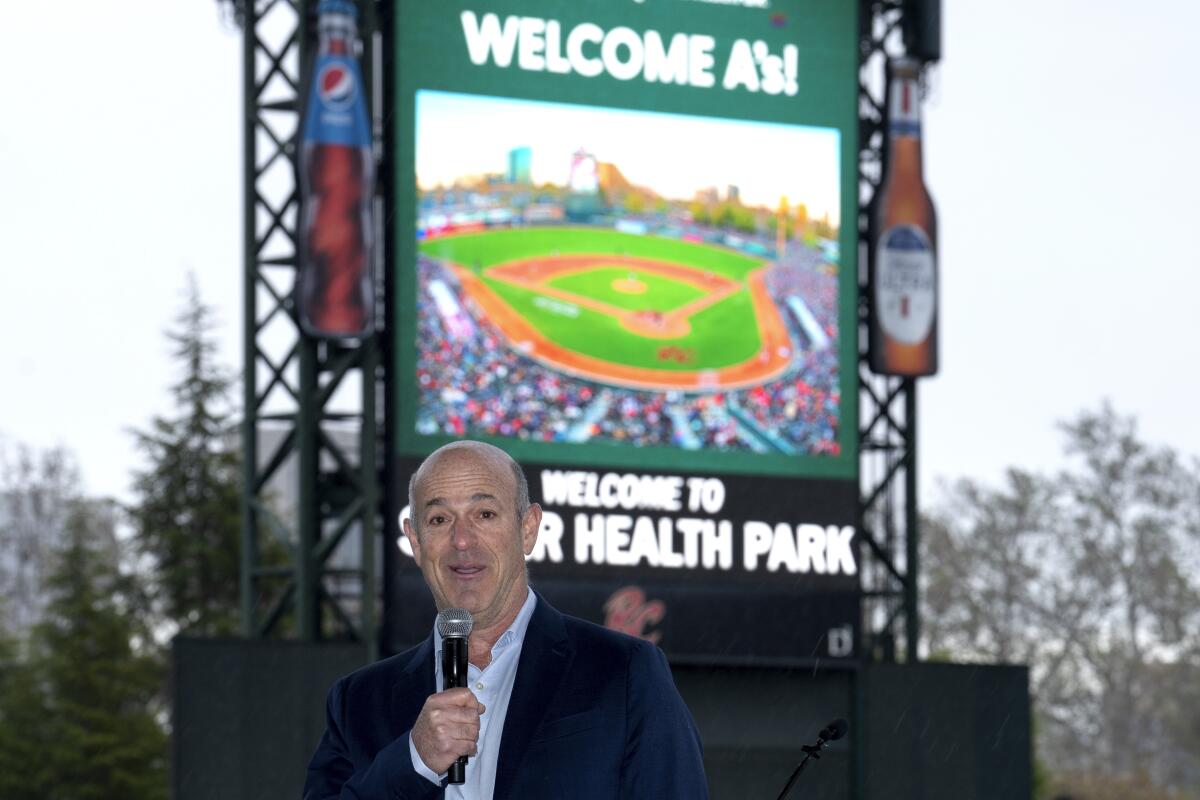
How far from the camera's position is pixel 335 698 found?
3.86 m

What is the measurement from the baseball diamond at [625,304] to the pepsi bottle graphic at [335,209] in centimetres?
50

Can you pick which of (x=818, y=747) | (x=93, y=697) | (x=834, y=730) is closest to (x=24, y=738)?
(x=93, y=697)

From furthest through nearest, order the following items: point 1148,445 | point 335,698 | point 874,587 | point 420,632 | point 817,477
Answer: point 1148,445
point 874,587
point 817,477
point 420,632
point 335,698

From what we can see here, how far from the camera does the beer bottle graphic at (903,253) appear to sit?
56.0 feet

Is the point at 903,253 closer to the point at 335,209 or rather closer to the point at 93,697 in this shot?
the point at 335,209

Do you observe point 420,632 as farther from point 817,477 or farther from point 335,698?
point 335,698

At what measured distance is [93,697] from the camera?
34.8 metres

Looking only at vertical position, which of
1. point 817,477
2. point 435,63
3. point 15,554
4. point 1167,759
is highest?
point 435,63

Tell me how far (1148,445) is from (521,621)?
138 ft

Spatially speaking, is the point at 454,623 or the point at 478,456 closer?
the point at 454,623

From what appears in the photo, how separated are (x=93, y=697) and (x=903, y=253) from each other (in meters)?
21.1

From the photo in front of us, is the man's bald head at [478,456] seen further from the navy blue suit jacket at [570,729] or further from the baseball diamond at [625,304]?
the baseball diamond at [625,304]

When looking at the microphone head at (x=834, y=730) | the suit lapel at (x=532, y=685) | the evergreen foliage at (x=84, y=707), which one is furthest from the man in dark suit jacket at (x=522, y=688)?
the evergreen foliage at (x=84, y=707)

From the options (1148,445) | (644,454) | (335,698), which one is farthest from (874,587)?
(1148,445)
